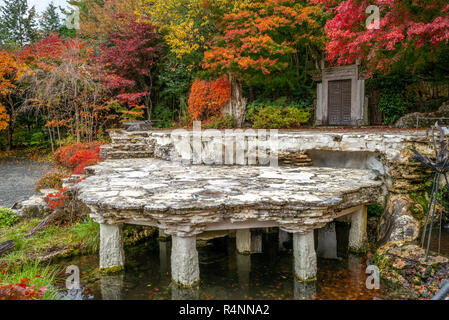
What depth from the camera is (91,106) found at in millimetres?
12273

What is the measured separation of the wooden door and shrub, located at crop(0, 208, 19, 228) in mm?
9322

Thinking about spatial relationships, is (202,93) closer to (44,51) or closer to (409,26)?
(44,51)

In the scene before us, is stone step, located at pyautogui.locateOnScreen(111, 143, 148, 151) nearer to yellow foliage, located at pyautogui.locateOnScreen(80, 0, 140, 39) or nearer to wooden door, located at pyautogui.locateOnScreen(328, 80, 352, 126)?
wooden door, located at pyautogui.locateOnScreen(328, 80, 352, 126)

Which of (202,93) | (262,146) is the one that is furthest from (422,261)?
(202,93)

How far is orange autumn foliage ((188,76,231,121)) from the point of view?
440 inches

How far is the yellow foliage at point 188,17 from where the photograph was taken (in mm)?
10047

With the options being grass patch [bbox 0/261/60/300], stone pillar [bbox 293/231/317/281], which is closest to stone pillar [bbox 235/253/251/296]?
stone pillar [bbox 293/231/317/281]

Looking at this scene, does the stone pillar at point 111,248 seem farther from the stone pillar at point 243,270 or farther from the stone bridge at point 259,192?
the stone pillar at point 243,270

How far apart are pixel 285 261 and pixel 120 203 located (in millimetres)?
2638

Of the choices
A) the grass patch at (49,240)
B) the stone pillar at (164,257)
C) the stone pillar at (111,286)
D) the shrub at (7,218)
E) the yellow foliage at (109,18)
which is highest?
the yellow foliage at (109,18)

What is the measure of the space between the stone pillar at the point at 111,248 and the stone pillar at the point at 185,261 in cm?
97

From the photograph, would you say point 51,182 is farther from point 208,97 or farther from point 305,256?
point 305,256

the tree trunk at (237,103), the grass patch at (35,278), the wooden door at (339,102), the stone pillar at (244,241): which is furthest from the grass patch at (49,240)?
the wooden door at (339,102)
